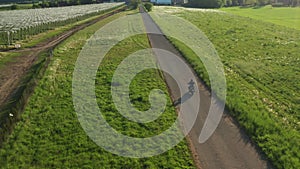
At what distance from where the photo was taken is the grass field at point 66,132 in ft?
47.6

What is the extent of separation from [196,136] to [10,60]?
28.3 m

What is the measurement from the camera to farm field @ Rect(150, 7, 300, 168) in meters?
15.8

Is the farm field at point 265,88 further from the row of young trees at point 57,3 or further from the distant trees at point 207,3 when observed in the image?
the distant trees at point 207,3

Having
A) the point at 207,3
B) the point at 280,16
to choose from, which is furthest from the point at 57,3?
the point at 280,16

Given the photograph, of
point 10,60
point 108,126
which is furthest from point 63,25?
point 108,126

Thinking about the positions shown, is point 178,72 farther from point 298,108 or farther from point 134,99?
point 298,108

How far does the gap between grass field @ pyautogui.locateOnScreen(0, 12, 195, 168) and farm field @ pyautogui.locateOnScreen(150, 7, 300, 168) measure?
4898 millimetres

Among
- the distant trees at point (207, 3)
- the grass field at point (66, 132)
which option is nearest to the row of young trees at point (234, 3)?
the distant trees at point (207, 3)

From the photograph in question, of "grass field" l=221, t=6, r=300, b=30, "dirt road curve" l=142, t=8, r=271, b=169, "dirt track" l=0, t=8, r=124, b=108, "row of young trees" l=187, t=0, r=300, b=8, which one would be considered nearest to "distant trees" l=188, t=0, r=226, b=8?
"row of young trees" l=187, t=0, r=300, b=8

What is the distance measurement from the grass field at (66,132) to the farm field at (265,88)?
490cm

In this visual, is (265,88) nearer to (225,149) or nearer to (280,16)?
(225,149)

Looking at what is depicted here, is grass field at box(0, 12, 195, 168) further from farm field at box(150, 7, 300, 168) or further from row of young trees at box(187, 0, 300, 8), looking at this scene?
row of young trees at box(187, 0, 300, 8)

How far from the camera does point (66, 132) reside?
17.4 meters

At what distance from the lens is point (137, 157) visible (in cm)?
→ 1496
